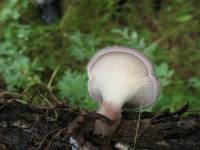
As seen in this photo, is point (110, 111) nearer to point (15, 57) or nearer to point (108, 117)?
point (108, 117)

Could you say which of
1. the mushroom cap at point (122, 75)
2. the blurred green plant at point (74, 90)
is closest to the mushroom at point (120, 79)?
the mushroom cap at point (122, 75)

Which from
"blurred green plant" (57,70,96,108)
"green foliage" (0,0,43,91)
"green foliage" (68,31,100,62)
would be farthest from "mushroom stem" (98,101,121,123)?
"green foliage" (68,31,100,62)

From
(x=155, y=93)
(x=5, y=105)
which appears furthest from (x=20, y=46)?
(x=155, y=93)

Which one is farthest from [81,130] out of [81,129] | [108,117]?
[108,117]

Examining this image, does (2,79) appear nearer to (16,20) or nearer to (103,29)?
(16,20)

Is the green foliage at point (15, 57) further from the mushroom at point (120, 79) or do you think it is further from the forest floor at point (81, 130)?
the mushroom at point (120, 79)

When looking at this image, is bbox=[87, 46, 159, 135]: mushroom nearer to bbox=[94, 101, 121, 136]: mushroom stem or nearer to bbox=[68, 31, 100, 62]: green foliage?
bbox=[94, 101, 121, 136]: mushroom stem
